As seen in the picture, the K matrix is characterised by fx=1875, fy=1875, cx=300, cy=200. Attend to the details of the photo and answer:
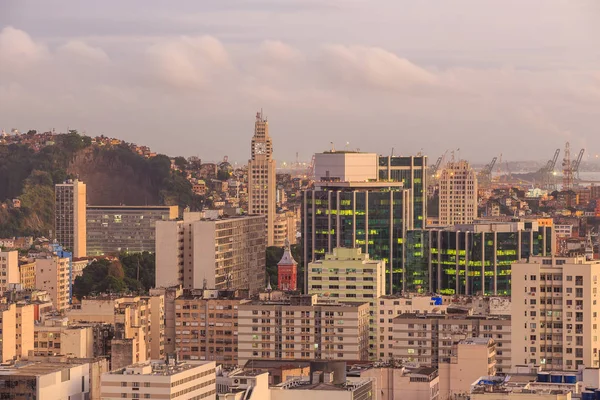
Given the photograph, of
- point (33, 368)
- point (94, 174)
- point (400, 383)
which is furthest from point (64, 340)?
point (94, 174)

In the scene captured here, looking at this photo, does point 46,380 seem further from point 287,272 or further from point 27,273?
point 27,273

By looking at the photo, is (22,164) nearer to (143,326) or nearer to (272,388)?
(143,326)

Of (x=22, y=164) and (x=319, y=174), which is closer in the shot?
(x=319, y=174)

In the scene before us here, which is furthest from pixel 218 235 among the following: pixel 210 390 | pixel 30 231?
pixel 30 231

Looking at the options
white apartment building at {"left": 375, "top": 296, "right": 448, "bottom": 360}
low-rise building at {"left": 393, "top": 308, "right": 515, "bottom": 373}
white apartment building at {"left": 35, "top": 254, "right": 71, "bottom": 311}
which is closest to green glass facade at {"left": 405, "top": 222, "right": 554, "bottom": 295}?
white apartment building at {"left": 35, "top": 254, "right": 71, "bottom": 311}

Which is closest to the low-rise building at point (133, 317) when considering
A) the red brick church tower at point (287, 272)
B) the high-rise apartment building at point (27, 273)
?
the red brick church tower at point (287, 272)

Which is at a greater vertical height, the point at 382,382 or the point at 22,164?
the point at 22,164

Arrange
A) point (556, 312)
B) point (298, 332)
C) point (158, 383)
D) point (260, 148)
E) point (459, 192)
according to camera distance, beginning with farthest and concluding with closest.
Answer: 1. point (459, 192)
2. point (260, 148)
3. point (298, 332)
4. point (556, 312)
5. point (158, 383)
